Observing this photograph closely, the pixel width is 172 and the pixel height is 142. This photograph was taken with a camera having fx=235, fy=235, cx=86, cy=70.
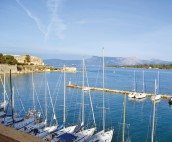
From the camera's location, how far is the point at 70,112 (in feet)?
104

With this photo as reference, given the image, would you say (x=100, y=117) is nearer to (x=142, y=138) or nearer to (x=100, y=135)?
(x=142, y=138)

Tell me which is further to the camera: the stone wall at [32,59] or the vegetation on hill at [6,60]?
the stone wall at [32,59]

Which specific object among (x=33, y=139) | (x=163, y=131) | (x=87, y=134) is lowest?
(x=163, y=131)

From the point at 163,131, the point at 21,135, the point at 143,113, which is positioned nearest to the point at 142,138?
the point at 163,131

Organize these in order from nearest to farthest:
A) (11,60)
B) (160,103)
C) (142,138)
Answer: (142,138)
(160,103)
(11,60)

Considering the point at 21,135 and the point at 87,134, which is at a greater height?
the point at 21,135

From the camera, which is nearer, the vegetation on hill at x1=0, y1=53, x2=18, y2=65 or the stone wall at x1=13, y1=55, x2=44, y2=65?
the vegetation on hill at x1=0, y1=53, x2=18, y2=65

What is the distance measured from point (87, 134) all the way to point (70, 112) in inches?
521

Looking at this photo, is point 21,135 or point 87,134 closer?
point 21,135

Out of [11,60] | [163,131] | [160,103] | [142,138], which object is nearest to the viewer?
[142,138]

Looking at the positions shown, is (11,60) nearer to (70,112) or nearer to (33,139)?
(70,112)

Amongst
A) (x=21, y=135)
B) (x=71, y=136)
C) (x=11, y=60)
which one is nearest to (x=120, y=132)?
(x=71, y=136)

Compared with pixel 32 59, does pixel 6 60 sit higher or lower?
lower

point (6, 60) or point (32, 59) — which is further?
point (32, 59)
